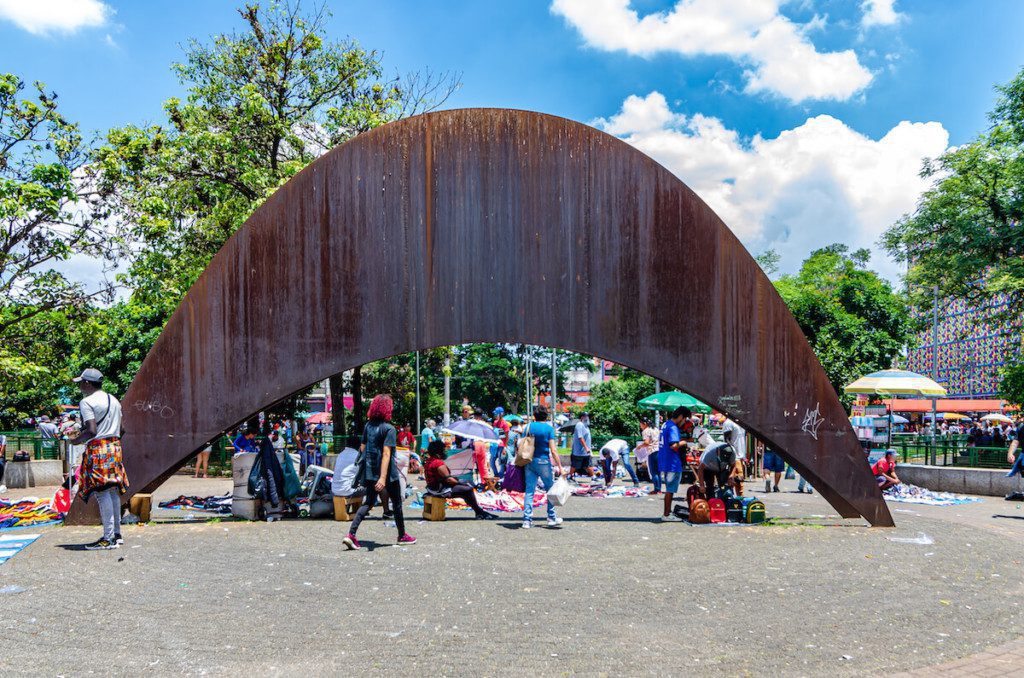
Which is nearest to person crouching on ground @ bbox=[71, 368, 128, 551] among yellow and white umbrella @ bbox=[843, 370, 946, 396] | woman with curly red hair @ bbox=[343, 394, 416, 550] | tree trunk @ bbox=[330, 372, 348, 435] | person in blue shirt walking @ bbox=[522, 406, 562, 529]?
woman with curly red hair @ bbox=[343, 394, 416, 550]

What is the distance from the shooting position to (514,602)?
6543mm

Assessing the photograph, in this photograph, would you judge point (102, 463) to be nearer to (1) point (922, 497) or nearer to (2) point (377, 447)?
(2) point (377, 447)

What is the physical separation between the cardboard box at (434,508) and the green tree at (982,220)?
2004 centimetres

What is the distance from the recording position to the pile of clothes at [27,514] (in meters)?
10.6

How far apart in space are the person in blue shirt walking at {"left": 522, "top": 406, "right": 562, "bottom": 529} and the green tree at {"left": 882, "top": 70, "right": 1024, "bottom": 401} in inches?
746

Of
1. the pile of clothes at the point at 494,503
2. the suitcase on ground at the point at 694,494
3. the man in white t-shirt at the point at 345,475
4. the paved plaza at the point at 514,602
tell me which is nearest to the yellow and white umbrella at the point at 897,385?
the paved plaza at the point at 514,602

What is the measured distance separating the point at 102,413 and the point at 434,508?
4.55 meters

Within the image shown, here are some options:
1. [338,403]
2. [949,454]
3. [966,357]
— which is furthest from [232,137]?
[966,357]

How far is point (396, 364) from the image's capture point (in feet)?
158

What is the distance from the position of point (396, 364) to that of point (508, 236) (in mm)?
38364

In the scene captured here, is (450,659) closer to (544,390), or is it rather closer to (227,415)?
(227,415)

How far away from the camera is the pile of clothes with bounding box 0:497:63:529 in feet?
34.8

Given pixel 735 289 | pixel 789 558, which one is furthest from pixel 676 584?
pixel 735 289

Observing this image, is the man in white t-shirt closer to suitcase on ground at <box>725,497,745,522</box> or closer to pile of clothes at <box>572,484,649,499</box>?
suitcase on ground at <box>725,497,745,522</box>
